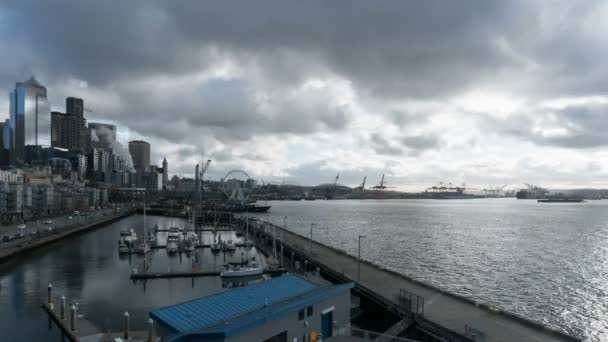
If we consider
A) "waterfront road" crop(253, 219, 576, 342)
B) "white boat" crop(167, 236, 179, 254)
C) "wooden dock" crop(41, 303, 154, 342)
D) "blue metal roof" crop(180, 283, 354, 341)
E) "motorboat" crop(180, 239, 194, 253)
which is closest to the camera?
"blue metal roof" crop(180, 283, 354, 341)

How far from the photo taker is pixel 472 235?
207 feet

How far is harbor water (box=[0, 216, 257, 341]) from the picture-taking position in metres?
21.0

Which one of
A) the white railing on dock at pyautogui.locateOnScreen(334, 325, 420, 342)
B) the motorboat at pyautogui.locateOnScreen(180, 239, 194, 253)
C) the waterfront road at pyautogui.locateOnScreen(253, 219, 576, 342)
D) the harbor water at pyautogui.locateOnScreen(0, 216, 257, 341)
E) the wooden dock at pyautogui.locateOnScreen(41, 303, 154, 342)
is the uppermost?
the white railing on dock at pyautogui.locateOnScreen(334, 325, 420, 342)

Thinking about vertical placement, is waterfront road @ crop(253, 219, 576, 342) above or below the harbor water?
above

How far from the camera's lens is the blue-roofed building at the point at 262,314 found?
1033cm

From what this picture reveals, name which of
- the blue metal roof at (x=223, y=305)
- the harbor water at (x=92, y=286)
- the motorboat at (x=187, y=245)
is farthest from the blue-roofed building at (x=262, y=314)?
the motorboat at (x=187, y=245)

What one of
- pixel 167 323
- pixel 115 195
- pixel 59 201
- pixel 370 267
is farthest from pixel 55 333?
pixel 115 195

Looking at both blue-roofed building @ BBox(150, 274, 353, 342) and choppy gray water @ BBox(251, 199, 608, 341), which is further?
choppy gray water @ BBox(251, 199, 608, 341)

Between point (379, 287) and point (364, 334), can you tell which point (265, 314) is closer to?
point (364, 334)

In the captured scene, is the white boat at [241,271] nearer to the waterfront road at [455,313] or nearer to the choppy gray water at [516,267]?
the waterfront road at [455,313]

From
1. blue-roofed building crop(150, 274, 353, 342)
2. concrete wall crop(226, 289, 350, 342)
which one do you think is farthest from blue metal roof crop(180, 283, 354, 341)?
concrete wall crop(226, 289, 350, 342)

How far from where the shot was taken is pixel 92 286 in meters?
28.9

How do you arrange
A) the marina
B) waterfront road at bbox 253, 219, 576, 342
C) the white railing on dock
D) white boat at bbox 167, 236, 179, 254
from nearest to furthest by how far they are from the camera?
the white railing on dock, waterfront road at bbox 253, 219, 576, 342, the marina, white boat at bbox 167, 236, 179, 254

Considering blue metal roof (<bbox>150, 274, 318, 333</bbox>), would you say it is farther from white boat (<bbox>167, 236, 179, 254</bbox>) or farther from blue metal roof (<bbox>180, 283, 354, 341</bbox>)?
white boat (<bbox>167, 236, 179, 254</bbox>)
